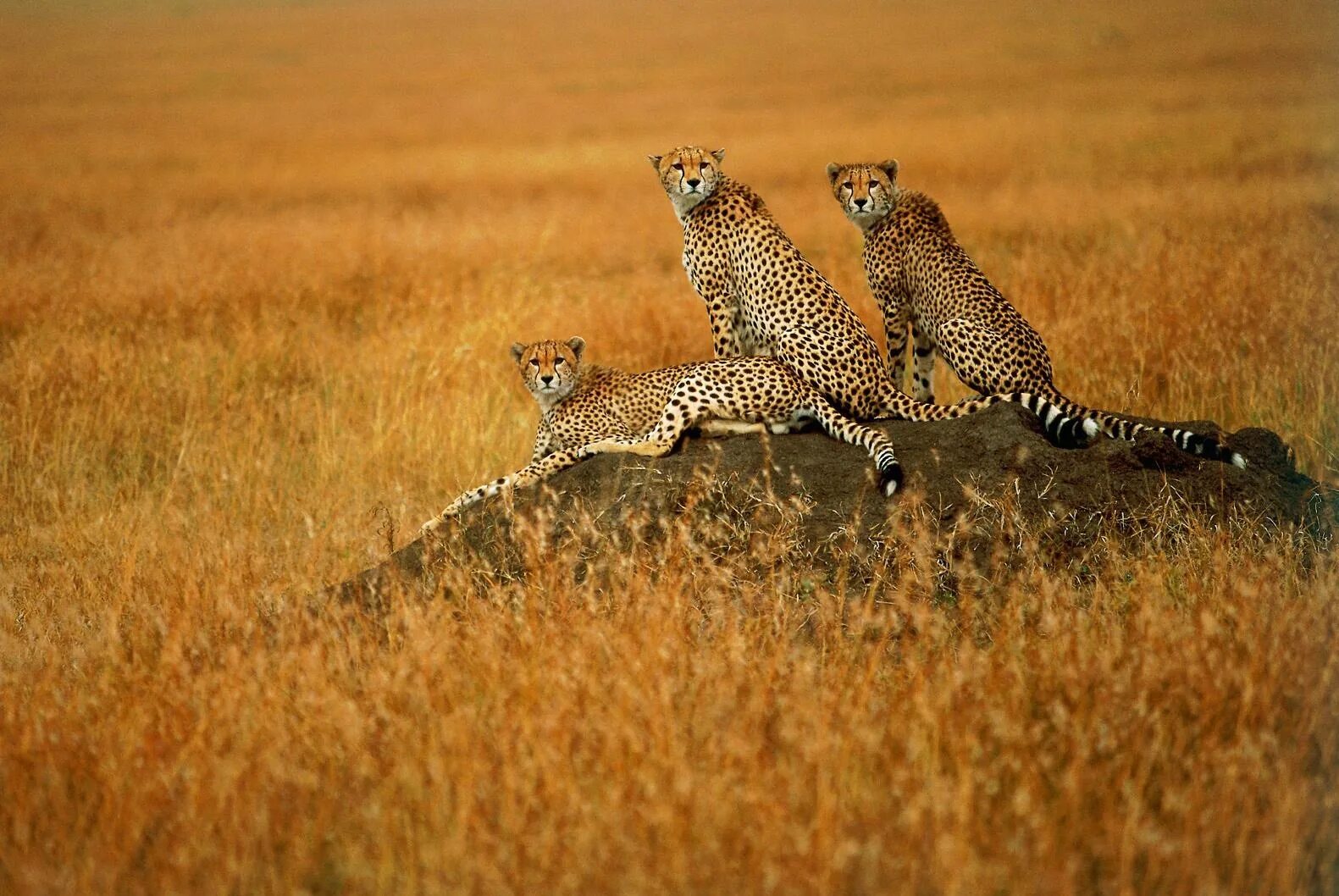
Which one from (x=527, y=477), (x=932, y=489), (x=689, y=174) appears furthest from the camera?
(x=689, y=174)

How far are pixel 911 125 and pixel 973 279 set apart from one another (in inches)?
576

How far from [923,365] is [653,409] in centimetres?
117

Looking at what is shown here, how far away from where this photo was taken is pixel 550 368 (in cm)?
476

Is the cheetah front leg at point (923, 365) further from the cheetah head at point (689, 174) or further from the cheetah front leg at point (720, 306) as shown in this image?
the cheetah head at point (689, 174)

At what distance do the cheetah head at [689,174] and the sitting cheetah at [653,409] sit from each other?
61 cm

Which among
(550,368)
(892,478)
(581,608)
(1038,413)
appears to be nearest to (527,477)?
(550,368)

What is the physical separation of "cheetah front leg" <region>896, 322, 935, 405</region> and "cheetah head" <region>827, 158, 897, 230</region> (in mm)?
439

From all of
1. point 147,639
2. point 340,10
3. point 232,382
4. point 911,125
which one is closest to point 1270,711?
point 147,639

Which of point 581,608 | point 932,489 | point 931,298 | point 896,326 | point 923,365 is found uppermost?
point 931,298

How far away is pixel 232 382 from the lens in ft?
21.4

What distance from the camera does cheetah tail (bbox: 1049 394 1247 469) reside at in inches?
160

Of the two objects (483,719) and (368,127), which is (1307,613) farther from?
(368,127)

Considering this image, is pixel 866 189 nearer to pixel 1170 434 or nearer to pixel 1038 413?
pixel 1038 413

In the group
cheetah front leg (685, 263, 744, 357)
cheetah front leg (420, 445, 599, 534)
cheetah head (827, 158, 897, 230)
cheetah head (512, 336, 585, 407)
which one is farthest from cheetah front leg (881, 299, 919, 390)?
cheetah front leg (420, 445, 599, 534)
